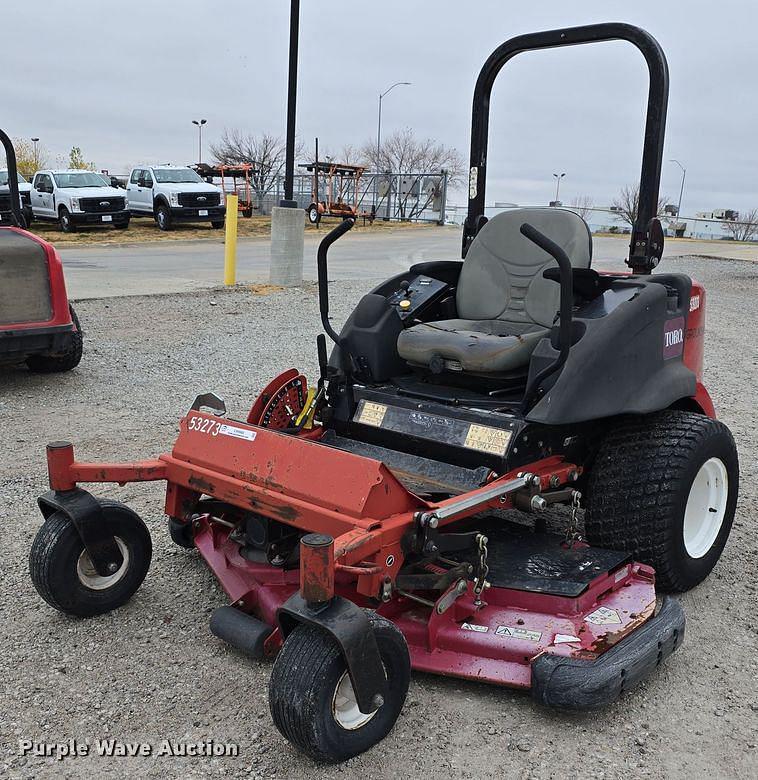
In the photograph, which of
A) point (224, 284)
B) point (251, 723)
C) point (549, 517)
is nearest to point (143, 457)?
point (549, 517)

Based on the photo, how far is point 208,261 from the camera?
16219 millimetres

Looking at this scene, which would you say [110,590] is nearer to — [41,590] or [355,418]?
[41,590]

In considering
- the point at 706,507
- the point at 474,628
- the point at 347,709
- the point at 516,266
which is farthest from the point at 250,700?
the point at 516,266

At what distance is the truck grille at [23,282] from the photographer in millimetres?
6152

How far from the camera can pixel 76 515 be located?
3.05m

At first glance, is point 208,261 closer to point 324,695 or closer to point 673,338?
point 673,338

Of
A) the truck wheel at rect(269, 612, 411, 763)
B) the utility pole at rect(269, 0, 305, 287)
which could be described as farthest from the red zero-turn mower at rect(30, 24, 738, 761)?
the utility pole at rect(269, 0, 305, 287)

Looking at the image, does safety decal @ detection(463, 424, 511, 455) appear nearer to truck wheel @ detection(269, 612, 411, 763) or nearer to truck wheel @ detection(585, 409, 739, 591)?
truck wheel @ detection(585, 409, 739, 591)

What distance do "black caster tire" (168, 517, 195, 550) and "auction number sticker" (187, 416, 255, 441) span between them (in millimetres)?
528

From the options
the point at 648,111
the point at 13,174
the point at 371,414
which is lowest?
the point at 371,414

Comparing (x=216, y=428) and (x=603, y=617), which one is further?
(x=216, y=428)

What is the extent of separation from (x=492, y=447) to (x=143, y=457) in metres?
2.54

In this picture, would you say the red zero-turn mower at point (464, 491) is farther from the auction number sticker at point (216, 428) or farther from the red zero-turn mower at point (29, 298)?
the red zero-turn mower at point (29, 298)

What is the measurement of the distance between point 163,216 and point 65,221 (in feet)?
8.20
